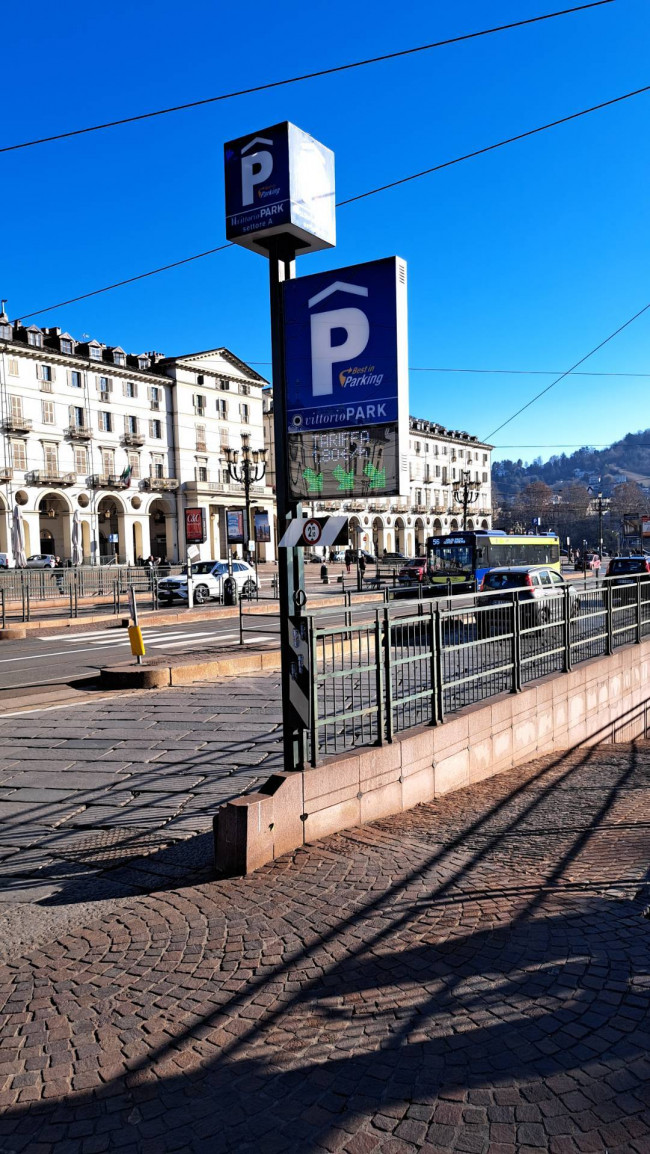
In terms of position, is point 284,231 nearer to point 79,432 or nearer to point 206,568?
point 206,568

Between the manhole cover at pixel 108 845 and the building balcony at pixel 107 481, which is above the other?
the building balcony at pixel 107 481

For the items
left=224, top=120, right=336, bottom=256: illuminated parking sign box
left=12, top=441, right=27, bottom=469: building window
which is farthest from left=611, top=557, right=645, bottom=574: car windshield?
left=12, top=441, right=27, bottom=469: building window

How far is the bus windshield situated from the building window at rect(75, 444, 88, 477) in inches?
1393

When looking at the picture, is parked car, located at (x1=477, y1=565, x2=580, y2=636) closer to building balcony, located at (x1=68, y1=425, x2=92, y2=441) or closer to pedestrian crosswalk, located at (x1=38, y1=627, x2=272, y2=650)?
pedestrian crosswalk, located at (x1=38, y1=627, x2=272, y2=650)

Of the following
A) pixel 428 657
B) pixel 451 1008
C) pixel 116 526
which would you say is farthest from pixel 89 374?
pixel 451 1008

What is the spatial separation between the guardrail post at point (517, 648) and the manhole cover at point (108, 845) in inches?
185

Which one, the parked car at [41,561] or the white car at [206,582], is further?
the parked car at [41,561]

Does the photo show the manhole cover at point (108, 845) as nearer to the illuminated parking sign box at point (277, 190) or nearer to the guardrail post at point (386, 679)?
the guardrail post at point (386, 679)

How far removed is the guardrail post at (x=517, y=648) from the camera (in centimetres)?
909

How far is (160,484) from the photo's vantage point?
67.9m

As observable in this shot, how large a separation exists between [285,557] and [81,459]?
59.4 meters

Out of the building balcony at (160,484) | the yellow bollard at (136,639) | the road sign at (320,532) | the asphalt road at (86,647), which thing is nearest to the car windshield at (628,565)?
the asphalt road at (86,647)

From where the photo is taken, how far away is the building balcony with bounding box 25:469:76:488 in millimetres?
56875

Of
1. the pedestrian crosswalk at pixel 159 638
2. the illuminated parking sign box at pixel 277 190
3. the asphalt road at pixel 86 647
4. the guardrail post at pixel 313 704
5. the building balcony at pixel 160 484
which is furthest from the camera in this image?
the building balcony at pixel 160 484
